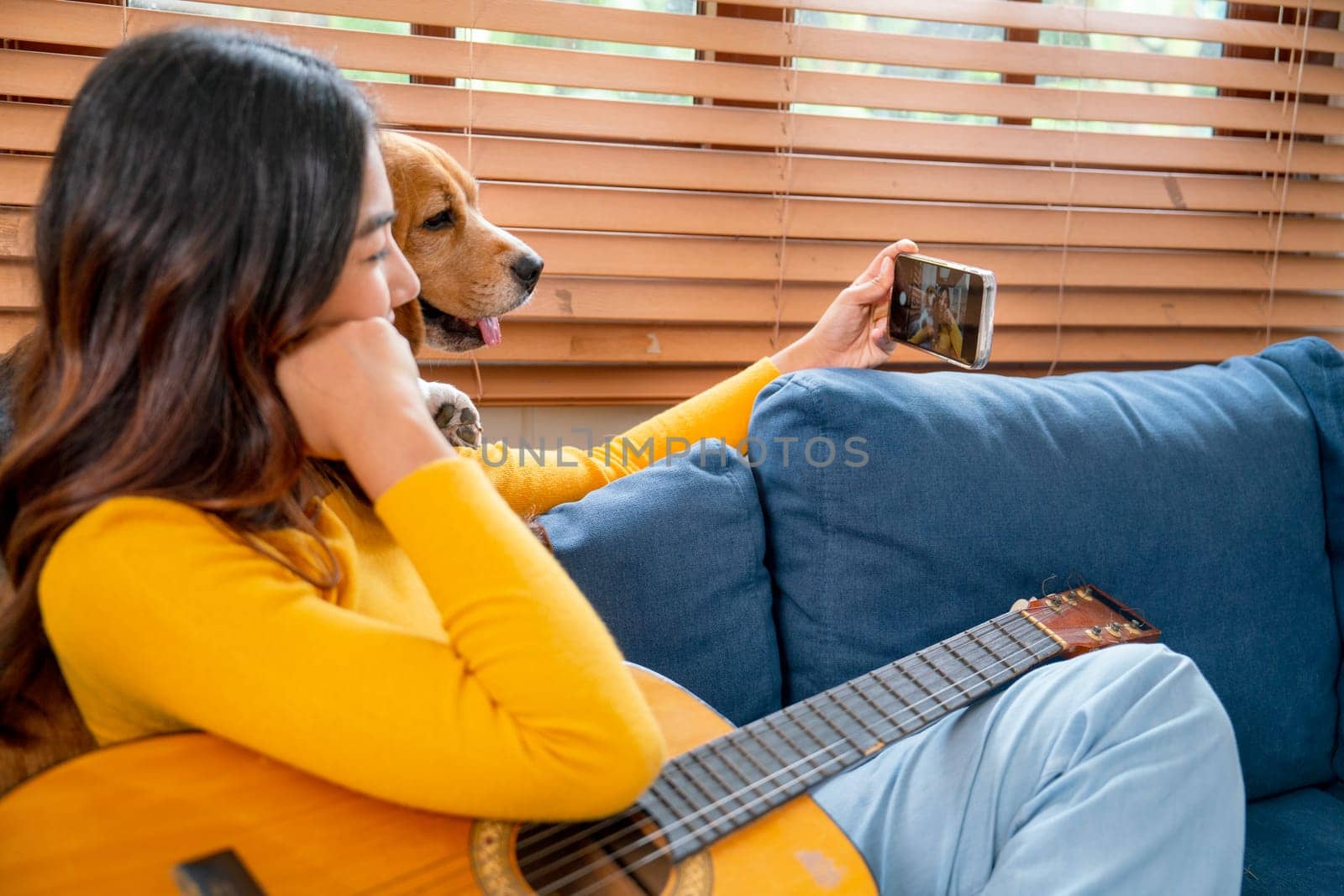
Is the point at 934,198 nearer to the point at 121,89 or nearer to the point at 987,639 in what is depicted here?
the point at 987,639

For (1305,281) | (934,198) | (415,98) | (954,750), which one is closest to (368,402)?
(954,750)

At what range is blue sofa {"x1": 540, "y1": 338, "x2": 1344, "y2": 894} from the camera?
1166 millimetres

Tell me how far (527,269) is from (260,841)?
2.89 ft

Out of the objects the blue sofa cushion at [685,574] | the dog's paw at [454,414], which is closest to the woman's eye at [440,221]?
the dog's paw at [454,414]

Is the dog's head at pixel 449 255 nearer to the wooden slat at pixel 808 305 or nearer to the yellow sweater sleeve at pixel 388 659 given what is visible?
the wooden slat at pixel 808 305

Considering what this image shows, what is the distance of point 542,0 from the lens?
1516 mm

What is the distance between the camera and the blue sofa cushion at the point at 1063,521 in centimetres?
121

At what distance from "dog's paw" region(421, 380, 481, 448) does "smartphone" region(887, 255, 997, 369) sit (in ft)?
1.73

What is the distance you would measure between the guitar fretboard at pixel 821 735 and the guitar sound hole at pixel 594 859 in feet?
0.06

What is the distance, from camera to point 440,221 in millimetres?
1360

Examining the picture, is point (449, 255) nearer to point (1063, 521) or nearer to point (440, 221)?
point (440, 221)

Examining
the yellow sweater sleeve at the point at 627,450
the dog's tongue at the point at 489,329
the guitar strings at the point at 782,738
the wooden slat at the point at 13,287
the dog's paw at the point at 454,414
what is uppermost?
the wooden slat at the point at 13,287

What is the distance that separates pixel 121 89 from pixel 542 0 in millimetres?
927

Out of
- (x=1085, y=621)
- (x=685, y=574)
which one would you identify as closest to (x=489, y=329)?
(x=685, y=574)
